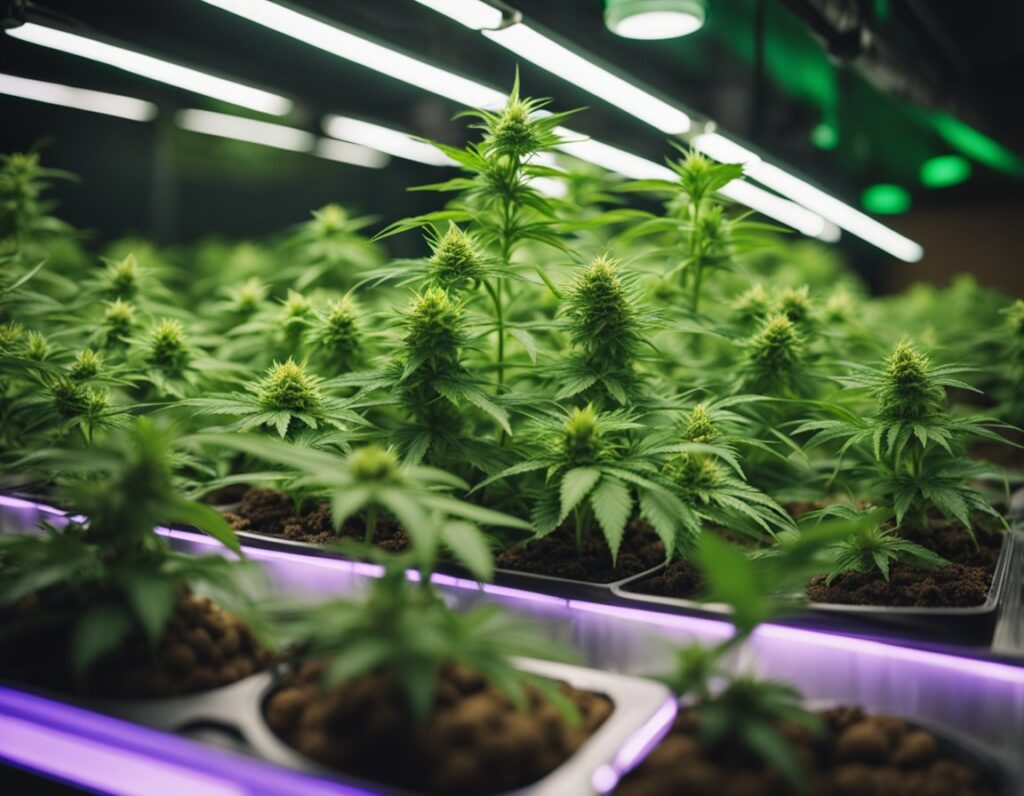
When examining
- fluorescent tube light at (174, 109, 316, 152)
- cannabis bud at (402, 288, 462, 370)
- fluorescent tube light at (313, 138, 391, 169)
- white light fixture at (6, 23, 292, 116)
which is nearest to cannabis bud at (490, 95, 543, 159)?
cannabis bud at (402, 288, 462, 370)

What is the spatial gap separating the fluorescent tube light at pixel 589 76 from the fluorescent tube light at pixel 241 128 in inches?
157

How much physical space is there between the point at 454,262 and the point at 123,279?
99 centimetres

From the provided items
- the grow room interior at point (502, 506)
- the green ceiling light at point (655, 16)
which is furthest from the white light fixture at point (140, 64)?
the green ceiling light at point (655, 16)

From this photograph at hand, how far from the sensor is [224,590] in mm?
886

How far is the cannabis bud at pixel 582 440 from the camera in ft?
3.56

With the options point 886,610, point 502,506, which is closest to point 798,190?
point 502,506

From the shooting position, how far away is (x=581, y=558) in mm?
1255

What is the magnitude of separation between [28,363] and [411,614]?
999 mm

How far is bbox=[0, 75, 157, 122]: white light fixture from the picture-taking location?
3.06 metres

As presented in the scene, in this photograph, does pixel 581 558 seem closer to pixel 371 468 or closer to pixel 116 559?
pixel 371 468

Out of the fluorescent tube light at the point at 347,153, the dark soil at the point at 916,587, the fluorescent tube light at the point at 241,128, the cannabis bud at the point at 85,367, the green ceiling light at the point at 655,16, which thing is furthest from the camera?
the fluorescent tube light at the point at 347,153

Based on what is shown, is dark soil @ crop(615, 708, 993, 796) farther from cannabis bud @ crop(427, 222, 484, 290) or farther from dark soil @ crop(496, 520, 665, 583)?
cannabis bud @ crop(427, 222, 484, 290)

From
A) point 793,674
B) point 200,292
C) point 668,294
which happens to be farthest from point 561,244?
point 200,292

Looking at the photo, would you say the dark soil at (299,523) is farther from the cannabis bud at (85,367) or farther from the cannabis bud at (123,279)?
the cannabis bud at (123,279)
